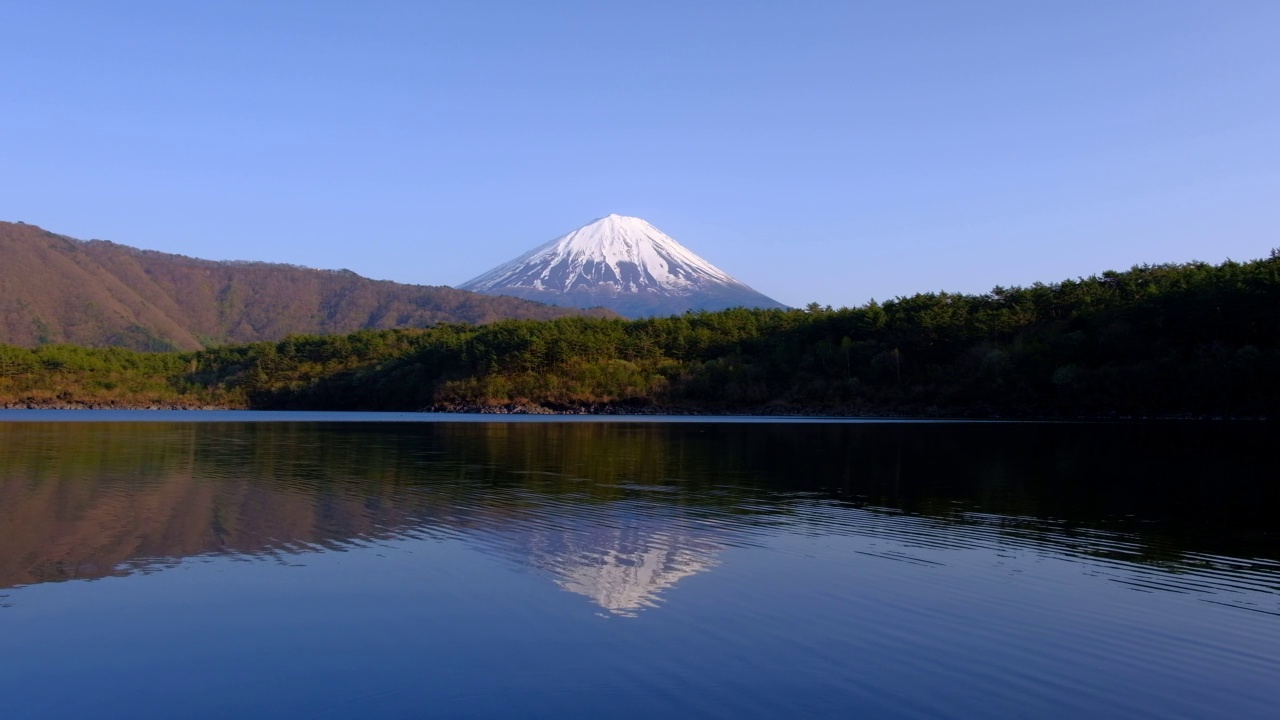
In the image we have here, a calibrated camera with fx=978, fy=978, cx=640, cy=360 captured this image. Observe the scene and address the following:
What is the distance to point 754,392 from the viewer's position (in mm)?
76500

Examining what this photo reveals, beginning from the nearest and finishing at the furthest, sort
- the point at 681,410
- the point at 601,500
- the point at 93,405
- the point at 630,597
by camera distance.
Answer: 1. the point at 630,597
2. the point at 601,500
3. the point at 681,410
4. the point at 93,405

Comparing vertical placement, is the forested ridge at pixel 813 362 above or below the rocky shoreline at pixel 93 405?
above

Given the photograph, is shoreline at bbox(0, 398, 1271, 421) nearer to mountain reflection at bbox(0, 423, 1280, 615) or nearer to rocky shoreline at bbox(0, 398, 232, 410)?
rocky shoreline at bbox(0, 398, 232, 410)

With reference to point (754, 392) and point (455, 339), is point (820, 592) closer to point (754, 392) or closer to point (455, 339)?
point (754, 392)

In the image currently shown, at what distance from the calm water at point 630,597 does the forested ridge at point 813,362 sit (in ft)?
135

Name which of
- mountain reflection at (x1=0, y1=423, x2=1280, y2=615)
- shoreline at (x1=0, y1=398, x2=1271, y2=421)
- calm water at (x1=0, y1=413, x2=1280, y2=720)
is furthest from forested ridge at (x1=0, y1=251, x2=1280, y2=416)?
calm water at (x1=0, y1=413, x2=1280, y2=720)

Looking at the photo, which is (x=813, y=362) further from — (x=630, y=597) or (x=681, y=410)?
(x=630, y=597)

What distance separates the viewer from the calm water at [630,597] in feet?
22.3

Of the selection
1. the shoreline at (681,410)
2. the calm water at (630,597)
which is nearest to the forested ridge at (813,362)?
the shoreline at (681,410)

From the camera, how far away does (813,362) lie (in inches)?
3007

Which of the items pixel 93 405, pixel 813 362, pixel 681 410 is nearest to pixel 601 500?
pixel 681 410

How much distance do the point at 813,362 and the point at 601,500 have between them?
2393 inches

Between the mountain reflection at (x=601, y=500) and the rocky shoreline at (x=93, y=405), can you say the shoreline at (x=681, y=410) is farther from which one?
the mountain reflection at (x=601, y=500)

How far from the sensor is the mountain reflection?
39.4ft
